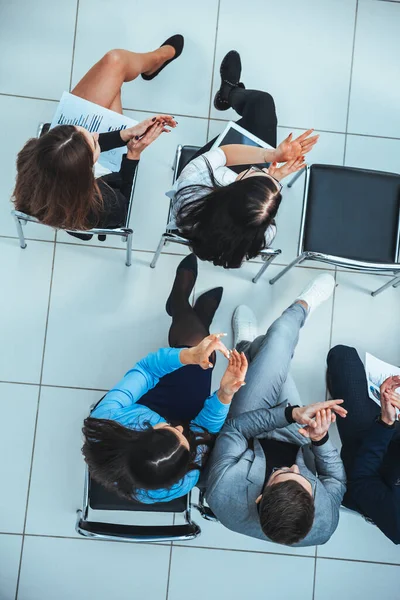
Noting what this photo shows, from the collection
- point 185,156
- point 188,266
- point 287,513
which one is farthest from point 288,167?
point 287,513

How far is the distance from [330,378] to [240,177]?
3.75 feet

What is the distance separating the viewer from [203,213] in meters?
1.95

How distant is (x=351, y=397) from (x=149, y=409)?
961mm

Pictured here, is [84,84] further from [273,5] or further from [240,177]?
[273,5]

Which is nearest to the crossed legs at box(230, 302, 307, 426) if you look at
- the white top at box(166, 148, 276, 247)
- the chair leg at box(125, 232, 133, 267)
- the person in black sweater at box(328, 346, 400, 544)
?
the person in black sweater at box(328, 346, 400, 544)

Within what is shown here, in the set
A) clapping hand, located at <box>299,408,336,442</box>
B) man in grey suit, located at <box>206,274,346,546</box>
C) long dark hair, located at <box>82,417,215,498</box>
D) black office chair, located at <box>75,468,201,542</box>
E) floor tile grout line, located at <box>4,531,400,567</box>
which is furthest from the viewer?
floor tile grout line, located at <box>4,531,400,567</box>

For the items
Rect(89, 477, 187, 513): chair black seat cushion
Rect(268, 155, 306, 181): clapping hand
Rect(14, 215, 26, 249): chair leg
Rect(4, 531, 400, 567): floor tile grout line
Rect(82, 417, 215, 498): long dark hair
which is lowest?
Rect(4, 531, 400, 567): floor tile grout line

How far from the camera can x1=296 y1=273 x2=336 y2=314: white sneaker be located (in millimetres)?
2623

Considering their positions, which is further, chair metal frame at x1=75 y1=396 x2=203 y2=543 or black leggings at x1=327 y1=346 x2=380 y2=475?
black leggings at x1=327 y1=346 x2=380 y2=475

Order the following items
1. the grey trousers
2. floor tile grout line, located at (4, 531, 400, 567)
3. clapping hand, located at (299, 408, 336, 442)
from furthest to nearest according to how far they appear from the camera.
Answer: floor tile grout line, located at (4, 531, 400, 567) → the grey trousers → clapping hand, located at (299, 408, 336, 442)

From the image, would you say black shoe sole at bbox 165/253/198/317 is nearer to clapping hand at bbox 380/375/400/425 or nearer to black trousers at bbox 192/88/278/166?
black trousers at bbox 192/88/278/166

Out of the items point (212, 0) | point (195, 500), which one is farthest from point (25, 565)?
point (212, 0)

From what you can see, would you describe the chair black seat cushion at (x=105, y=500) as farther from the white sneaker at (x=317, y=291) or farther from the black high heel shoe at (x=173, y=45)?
the black high heel shoe at (x=173, y=45)

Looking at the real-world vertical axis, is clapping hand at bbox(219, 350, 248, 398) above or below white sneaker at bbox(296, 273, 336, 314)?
below
